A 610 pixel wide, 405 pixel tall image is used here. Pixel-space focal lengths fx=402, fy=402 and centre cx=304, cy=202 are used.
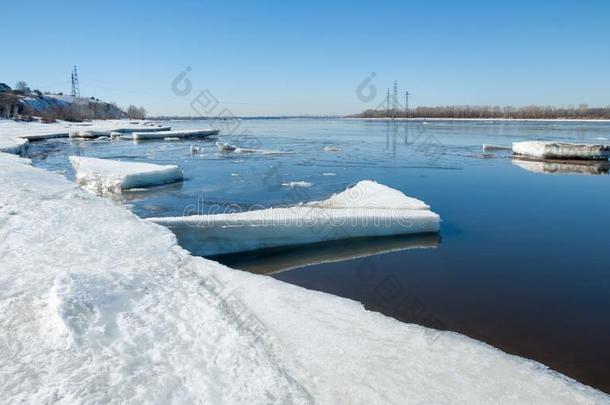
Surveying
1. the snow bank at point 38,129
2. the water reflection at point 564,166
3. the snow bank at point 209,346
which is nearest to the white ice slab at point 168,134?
the snow bank at point 38,129

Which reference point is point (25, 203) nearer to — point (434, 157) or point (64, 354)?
point (64, 354)

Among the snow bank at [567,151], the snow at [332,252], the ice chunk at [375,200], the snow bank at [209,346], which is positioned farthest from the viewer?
the snow bank at [567,151]

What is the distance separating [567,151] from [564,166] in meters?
1.82

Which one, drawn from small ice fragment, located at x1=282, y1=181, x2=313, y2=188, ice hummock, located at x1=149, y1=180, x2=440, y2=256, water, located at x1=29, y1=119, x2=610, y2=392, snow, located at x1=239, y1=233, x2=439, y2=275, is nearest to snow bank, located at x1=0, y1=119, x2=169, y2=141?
water, located at x1=29, y1=119, x2=610, y2=392

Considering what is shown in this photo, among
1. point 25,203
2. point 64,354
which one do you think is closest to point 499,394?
point 64,354

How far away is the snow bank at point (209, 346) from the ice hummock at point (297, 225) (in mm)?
1874

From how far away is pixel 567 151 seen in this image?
18.8m

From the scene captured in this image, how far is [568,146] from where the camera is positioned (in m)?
18.8

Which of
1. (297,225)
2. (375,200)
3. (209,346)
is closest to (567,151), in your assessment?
(375,200)

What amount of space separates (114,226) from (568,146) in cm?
2012

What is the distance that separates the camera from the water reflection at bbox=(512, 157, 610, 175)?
16.0m

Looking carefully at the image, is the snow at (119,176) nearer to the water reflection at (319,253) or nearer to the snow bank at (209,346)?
the water reflection at (319,253)

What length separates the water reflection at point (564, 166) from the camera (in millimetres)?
16047

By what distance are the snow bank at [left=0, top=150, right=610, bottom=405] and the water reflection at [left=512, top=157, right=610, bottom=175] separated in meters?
15.3
